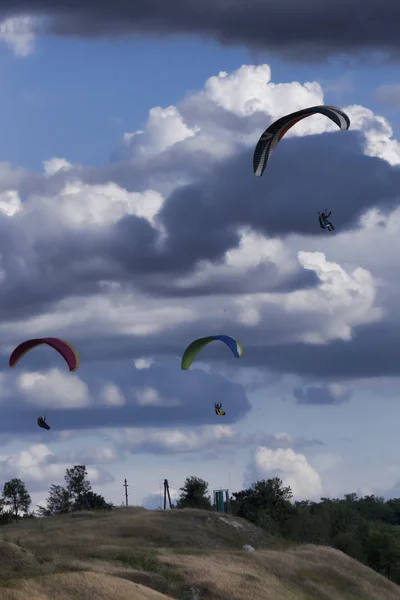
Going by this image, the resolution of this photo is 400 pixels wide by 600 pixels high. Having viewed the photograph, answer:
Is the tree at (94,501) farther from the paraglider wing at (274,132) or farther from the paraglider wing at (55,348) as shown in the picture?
the paraglider wing at (274,132)

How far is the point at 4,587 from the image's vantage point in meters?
70.7

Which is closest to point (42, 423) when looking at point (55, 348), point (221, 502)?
point (55, 348)

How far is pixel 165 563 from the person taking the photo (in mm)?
92312

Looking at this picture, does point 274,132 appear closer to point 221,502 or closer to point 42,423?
point 42,423

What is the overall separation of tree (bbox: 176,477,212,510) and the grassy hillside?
3044cm

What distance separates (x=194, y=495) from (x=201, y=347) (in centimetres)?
6080

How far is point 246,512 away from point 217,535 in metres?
36.6

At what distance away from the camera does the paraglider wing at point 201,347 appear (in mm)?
97812

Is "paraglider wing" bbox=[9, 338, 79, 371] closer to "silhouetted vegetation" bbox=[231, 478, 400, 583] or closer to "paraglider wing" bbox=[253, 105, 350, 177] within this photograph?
"paraglider wing" bbox=[253, 105, 350, 177]

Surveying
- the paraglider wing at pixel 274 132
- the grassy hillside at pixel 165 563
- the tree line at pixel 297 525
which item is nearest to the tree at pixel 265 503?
the tree line at pixel 297 525

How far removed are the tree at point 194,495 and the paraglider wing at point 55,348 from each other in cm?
6316

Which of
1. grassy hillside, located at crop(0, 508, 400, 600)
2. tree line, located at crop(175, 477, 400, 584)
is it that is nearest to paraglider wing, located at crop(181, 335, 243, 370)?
grassy hillside, located at crop(0, 508, 400, 600)

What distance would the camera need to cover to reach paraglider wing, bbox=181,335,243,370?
9781 centimetres

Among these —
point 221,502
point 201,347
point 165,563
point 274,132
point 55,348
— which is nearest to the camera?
point 274,132
